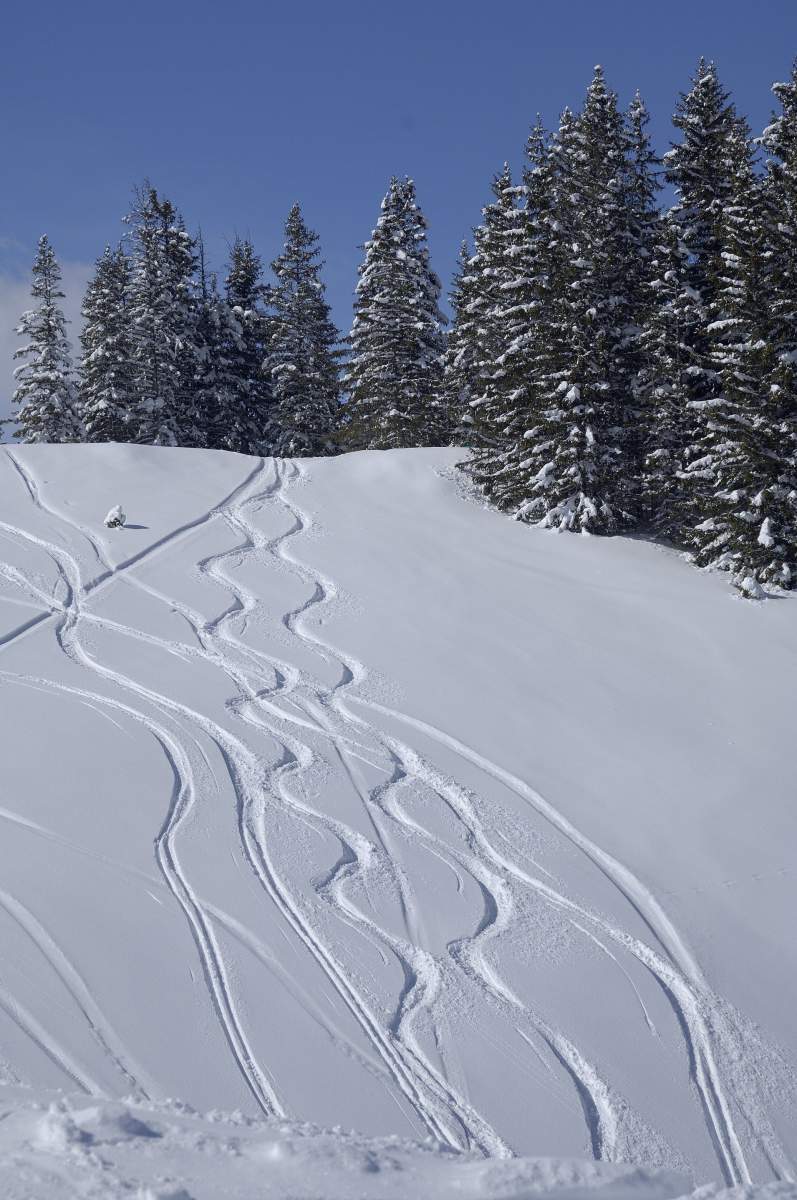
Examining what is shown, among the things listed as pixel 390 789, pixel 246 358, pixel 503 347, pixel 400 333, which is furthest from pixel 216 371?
pixel 390 789

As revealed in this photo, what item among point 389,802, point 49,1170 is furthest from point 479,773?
point 49,1170

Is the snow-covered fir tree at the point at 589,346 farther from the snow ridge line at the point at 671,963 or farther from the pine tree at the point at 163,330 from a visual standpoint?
the pine tree at the point at 163,330

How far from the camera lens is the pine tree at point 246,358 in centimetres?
3766

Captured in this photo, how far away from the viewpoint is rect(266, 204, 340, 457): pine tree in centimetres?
3525

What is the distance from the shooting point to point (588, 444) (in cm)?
2044

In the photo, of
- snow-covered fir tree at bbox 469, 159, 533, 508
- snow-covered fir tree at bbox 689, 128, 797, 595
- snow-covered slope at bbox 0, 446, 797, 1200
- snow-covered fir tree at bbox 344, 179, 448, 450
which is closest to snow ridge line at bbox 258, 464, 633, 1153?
snow-covered slope at bbox 0, 446, 797, 1200

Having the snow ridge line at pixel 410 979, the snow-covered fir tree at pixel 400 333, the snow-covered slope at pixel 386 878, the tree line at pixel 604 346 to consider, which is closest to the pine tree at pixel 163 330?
the tree line at pixel 604 346

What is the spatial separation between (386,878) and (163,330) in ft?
99.1

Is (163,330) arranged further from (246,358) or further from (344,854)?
(344,854)

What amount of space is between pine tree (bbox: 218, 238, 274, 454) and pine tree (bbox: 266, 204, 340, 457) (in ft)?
3.82

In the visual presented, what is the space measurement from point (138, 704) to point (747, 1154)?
8.01 metres

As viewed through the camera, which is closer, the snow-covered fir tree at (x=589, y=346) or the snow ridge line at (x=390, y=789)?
the snow ridge line at (x=390, y=789)

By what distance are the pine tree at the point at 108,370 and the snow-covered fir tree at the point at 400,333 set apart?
9.42 meters

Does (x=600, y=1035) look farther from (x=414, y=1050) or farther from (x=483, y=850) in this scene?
(x=483, y=850)
